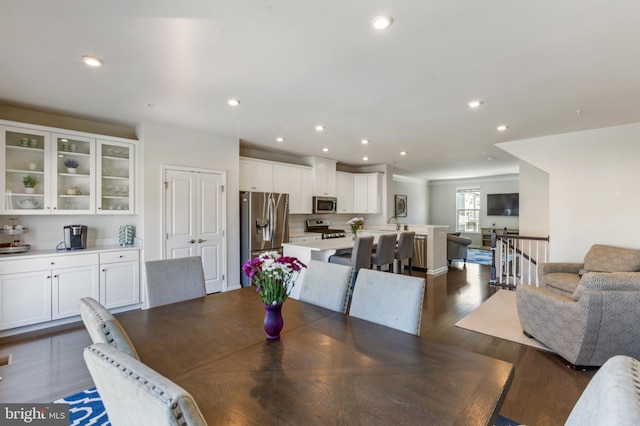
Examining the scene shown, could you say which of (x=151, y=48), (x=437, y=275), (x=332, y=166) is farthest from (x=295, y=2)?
Answer: (x=437, y=275)

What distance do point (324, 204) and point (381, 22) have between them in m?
4.89

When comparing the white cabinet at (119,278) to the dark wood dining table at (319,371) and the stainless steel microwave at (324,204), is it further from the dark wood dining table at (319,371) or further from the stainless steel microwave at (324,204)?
the stainless steel microwave at (324,204)

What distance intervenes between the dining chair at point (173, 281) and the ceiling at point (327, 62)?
5.30 ft

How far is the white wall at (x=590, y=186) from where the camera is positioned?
4148 millimetres

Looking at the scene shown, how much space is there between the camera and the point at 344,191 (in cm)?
741

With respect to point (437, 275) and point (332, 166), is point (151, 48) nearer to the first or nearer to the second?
point (332, 166)

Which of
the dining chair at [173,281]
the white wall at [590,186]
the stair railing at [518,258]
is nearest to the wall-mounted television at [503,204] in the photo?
the stair railing at [518,258]

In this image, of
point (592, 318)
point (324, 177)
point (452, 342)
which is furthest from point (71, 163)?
point (592, 318)

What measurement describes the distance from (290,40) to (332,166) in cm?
488

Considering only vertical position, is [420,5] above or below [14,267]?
above

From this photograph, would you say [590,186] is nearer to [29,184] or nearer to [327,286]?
[327,286]

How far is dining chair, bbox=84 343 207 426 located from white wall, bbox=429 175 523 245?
11212 millimetres

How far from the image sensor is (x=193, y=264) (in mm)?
2379

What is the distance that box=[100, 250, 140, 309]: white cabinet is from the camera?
3674mm
